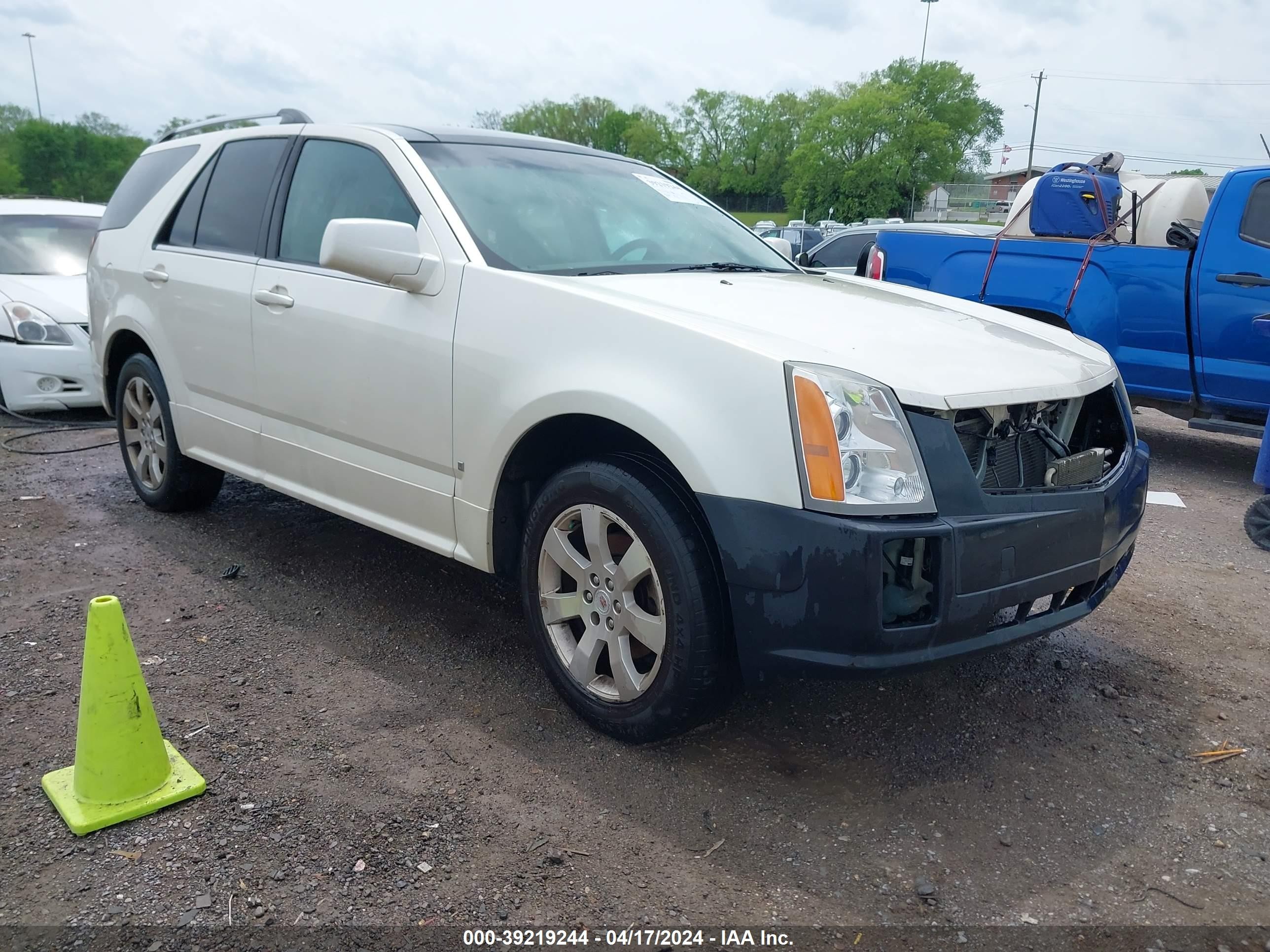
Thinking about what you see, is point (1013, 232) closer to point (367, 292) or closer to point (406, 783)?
point (367, 292)

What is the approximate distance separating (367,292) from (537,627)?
1.31m

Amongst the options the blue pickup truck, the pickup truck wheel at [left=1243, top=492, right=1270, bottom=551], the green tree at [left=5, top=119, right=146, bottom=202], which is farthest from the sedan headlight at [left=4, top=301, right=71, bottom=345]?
the green tree at [left=5, top=119, right=146, bottom=202]

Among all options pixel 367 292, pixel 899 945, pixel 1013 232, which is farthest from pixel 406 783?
pixel 1013 232

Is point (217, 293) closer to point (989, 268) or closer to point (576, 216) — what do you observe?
point (576, 216)

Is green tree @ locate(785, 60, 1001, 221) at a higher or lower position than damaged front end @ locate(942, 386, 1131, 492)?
higher

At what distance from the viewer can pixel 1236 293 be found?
6.13 metres

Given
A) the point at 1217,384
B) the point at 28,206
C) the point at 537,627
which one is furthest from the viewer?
the point at 28,206

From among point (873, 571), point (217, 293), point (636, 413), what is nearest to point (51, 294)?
point (217, 293)

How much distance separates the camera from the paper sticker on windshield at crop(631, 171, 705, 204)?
410 centimetres

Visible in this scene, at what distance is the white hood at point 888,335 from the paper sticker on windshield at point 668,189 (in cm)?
70

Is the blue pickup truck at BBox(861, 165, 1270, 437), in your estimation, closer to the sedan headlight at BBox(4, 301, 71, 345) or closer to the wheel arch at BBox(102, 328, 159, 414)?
the wheel arch at BBox(102, 328, 159, 414)

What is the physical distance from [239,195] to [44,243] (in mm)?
5136

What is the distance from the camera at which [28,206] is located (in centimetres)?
859

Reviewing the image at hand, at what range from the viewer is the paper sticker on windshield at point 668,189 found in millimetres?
4102
